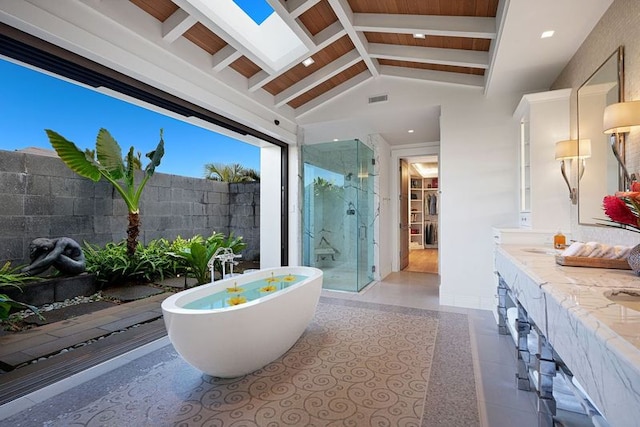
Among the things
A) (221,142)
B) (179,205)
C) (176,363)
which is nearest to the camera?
(176,363)

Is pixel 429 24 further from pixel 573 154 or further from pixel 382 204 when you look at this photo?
pixel 382 204

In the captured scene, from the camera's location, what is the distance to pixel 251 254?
6.18 m

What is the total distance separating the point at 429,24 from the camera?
2.71 meters

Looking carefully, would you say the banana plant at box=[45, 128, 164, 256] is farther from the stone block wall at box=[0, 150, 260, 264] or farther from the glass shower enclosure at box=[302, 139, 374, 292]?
the glass shower enclosure at box=[302, 139, 374, 292]

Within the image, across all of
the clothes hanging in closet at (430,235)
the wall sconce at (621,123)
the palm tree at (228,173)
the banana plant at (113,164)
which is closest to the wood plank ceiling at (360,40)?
the wall sconce at (621,123)

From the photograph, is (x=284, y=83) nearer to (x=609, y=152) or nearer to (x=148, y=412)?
(x=609, y=152)

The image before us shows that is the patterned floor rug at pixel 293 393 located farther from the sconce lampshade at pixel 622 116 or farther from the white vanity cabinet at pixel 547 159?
the sconce lampshade at pixel 622 116

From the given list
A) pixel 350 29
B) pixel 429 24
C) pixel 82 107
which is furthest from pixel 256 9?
pixel 82 107

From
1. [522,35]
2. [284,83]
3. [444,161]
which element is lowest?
[444,161]

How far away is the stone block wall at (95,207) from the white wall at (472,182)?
3.87m

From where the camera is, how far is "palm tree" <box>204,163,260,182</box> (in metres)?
6.33

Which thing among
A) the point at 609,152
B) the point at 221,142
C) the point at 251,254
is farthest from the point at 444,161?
the point at 221,142

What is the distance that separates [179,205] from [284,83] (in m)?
2.79

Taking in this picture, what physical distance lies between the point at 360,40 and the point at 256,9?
1112 millimetres
